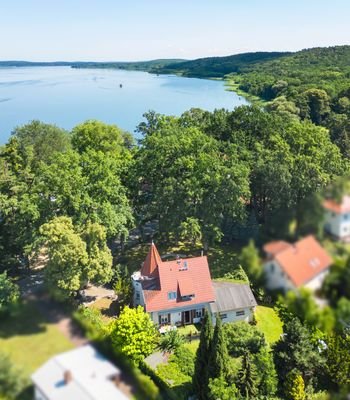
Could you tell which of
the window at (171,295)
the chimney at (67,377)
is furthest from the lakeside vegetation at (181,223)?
the chimney at (67,377)

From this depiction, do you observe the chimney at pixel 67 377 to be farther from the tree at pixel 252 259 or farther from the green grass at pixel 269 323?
the green grass at pixel 269 323

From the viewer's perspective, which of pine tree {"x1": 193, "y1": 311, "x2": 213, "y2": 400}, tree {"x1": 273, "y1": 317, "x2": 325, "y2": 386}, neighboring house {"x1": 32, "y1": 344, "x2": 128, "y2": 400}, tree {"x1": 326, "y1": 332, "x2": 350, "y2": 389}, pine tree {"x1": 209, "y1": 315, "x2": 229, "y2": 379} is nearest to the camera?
neighboring house {"x1": 32, "y1": 344, "x2": 128, "y2": 400}

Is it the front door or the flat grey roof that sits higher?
the flat grey roof

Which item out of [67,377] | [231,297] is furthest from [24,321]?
[231,297]

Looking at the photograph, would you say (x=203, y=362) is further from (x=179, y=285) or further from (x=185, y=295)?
(x=179, y=285)

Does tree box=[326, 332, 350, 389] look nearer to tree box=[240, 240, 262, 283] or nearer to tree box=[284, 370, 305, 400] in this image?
tree box=[284, 370, 305, 400]

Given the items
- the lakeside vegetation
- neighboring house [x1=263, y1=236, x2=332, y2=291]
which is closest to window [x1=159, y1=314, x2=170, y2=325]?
the lakeside vegetation
